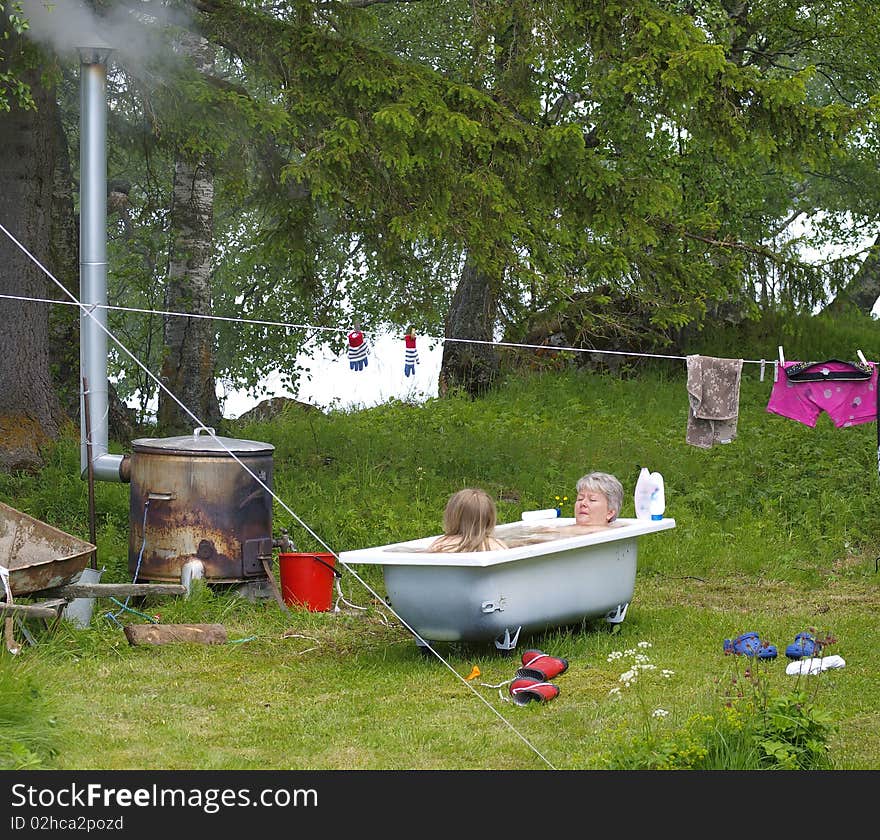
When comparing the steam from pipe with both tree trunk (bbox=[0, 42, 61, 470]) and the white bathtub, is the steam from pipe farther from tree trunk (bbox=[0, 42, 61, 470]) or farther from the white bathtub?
the white bathtub

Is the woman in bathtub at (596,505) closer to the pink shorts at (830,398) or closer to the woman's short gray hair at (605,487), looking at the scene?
the woman's short gray hair at (605,487)

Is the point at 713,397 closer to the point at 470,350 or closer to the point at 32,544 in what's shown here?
the point at 32,544

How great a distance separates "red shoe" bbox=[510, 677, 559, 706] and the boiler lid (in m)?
3.14

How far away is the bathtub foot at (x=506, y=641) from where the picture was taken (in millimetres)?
7363

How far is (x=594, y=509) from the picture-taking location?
8.20m

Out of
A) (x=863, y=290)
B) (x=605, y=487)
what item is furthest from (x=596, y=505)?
(x=863, y=290)

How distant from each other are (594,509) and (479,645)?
1143 millimetres

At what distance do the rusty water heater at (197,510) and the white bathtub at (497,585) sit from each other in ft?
5.46

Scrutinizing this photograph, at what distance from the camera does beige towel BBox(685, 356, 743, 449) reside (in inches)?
378

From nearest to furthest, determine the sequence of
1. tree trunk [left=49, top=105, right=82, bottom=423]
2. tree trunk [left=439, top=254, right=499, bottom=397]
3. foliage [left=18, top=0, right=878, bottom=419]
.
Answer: foliage [left=18, top=0, right=878, bottom=419] → tree trunk [left=49, top=105, right=82, bottom=423] → tree trunk [left=439, top=254, right=499, bottom=397]

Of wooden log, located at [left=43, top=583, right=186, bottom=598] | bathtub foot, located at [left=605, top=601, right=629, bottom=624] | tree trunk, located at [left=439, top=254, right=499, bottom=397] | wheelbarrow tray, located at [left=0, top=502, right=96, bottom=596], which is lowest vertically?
bathtub foot, located at [left=605, top=601, right=629, bottom=624]

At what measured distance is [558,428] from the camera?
596 inches

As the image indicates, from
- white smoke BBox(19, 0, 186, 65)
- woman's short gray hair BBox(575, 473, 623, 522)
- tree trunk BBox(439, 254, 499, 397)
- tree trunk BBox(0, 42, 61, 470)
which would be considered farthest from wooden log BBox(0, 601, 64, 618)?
tree trunk BBox(439, 254, 499, 397)
